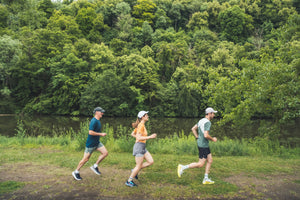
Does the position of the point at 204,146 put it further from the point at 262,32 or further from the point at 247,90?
the point at 262,32

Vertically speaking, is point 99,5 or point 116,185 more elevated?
point 99,5

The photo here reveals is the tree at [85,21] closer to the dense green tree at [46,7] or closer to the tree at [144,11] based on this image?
the dense green tree at [46,7]

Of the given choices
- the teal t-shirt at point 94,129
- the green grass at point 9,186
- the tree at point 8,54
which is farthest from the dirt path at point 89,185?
the tree at point 8,54

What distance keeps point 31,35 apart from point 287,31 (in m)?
53.1

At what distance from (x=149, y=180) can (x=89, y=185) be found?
1.63m

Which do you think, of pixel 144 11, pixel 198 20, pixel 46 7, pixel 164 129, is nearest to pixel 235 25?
pixel 198 20

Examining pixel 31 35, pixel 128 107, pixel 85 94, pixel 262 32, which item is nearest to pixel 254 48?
pixel 262 32

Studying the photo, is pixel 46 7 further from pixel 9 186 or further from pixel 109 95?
pixel 9 186

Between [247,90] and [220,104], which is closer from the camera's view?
[247,90]

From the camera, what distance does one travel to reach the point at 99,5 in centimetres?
9125

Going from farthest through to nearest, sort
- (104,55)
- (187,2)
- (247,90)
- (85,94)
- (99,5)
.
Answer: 1. (187,2)
2. (99,5)
3. (104,55)
4. (85,94)
5. (247,90)

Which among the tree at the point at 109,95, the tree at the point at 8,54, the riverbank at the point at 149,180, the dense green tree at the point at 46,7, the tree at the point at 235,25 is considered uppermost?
the dense green tree at the point at 46,7

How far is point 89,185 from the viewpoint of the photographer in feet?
20.0

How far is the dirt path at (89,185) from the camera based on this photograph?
17.9 feet
